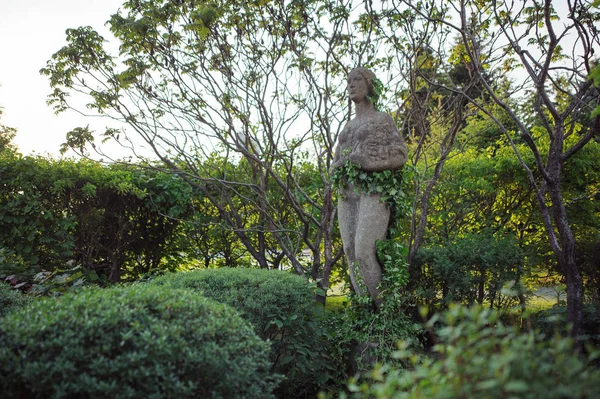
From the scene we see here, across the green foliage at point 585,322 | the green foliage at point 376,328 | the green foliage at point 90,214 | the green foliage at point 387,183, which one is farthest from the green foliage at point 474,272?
the green foliage at point 90,214

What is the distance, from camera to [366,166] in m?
3.95

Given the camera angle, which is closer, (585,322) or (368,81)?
(585,322)

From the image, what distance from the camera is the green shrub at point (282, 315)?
3.45 metres

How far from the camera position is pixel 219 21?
217 inches

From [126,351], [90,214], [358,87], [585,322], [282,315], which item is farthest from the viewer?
[90,214]

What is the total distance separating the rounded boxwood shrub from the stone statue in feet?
6.17

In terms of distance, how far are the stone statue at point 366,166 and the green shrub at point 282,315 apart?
0.60m

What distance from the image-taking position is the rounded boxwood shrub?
188cm

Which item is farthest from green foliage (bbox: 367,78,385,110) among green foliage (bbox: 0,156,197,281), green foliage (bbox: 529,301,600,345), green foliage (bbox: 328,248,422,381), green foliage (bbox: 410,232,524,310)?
green foliage (bbox: 0,156,197,281)

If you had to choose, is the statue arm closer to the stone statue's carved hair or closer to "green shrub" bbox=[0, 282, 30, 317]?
the stone statue's carved hair

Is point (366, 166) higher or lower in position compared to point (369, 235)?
higher

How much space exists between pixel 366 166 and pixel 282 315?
155cm

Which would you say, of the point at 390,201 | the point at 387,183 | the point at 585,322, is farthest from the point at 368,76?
the point at 585,322

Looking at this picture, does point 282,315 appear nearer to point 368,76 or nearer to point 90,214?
point 368,76
